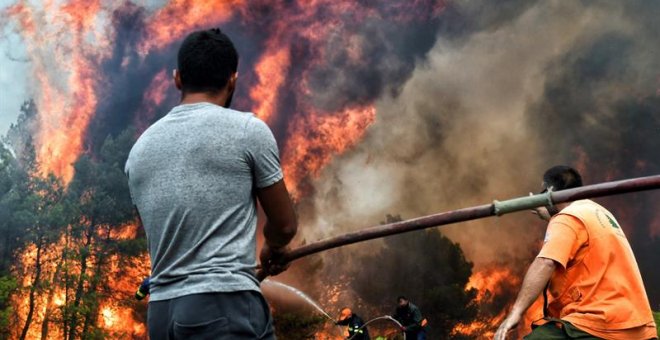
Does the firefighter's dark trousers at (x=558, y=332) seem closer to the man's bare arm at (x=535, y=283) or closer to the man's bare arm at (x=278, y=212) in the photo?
the man's bare arm at (x=535, y=283)

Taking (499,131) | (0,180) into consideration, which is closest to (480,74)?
(499,131)

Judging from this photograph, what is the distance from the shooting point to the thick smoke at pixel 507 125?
81.8 ft

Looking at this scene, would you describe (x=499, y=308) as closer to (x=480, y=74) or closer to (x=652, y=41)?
(x=480, y=74)

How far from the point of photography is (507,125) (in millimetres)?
27031

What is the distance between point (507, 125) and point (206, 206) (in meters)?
26.5

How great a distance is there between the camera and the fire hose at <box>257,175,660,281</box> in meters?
2.46

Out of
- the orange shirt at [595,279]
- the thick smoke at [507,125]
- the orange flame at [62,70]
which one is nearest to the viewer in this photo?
the orange shirt at [595,279]

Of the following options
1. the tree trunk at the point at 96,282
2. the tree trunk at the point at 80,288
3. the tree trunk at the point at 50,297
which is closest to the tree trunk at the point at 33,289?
the tree trunk at the point at 50,297

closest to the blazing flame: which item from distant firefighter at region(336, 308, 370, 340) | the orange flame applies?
the orange flame

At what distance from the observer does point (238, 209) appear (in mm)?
2090

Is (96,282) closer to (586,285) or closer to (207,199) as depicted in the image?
(586,285)

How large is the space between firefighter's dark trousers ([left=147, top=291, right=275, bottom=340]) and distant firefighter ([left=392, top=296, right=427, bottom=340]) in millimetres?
11792

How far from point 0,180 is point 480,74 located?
21458mm

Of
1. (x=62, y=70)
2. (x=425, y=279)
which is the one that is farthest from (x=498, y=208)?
(x=62, y=70)
